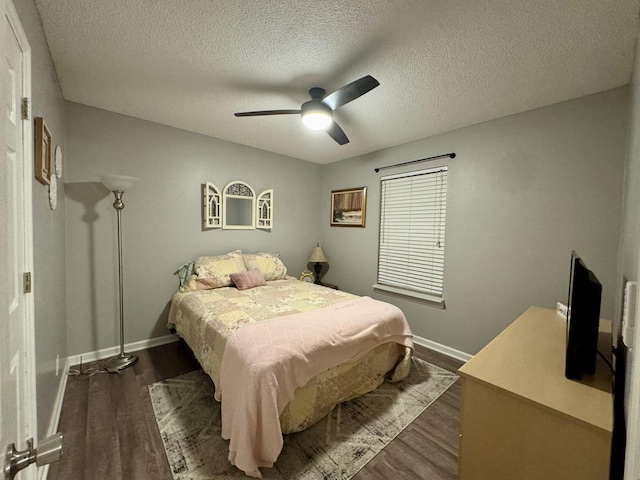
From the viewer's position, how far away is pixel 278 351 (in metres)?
1.55

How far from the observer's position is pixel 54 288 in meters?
1.83

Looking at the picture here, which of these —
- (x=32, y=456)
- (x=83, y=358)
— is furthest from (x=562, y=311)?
(x=83, y=358)

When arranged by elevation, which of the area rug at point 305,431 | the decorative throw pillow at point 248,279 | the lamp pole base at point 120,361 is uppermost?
the decorative throw pillow at point 248,279

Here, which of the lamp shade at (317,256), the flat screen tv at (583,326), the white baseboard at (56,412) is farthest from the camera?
the lamp shade at (317,256)

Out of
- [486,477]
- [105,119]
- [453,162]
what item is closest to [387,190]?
[453,162]

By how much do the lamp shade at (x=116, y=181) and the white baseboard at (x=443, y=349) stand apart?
3407mm

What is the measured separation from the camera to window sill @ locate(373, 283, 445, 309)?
2963 millimetres

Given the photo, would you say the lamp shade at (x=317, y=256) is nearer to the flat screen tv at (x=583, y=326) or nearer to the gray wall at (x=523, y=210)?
the gray wall at (x=523, y=210)

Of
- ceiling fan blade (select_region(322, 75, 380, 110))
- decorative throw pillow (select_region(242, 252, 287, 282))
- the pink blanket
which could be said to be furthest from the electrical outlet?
decorative throw pillow (select_region(242, 252, 287, 282))

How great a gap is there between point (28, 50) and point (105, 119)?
64.5 inches

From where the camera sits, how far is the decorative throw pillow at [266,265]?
336 centimetres

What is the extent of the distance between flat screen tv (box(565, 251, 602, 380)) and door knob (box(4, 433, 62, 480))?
5.54 feet

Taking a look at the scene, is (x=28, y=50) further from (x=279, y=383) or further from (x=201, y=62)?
(x=279, y=383)

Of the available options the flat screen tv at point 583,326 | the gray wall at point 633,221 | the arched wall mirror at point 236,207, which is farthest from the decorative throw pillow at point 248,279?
the gray wall at point 633,221
